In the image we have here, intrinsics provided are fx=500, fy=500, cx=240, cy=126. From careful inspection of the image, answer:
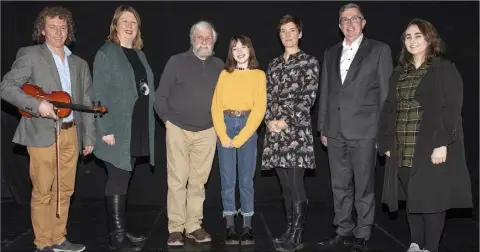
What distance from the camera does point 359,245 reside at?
352 cm

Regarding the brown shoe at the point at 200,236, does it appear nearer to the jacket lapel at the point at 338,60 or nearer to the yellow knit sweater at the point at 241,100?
the yellow knit sweater at the point at 241,100

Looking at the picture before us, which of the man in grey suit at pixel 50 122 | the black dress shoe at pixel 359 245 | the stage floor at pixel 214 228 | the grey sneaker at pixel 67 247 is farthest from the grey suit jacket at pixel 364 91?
the grey sneaker at pixel 67 247

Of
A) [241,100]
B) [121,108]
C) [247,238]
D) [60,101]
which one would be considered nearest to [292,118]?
[241,100]

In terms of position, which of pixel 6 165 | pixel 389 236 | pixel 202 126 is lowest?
pixel 389 236

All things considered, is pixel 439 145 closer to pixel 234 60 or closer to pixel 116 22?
pixel 234 60

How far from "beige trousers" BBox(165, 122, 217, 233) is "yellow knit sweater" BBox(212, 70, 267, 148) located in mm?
189

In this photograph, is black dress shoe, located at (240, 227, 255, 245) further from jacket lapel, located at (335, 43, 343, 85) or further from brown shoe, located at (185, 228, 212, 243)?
jacket lapel, located at (335, 43, 343, 85)

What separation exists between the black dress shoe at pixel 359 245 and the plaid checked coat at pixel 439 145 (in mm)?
633

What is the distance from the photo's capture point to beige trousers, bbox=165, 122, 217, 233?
3541 millimetres

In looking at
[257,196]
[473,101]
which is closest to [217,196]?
[257,196]

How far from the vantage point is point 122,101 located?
3.41m

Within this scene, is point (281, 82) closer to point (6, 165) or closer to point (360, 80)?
point (360, 80)

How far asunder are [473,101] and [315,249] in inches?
98.8

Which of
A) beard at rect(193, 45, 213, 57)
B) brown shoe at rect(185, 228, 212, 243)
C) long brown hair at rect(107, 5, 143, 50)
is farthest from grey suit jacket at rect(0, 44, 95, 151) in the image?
brown shoe at rect(185, 228, 212, 243)
